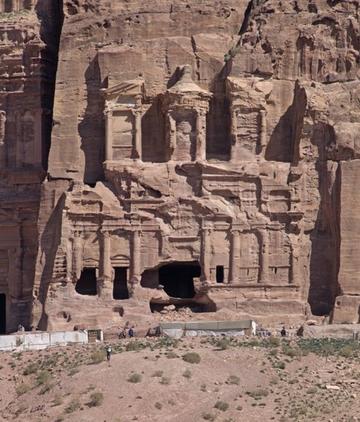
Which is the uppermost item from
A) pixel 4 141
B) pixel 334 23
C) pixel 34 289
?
pixel 334 23

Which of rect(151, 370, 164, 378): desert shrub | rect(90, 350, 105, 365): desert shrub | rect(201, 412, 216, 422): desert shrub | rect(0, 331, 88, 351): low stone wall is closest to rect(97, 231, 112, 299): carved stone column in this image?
rect(0, 331, 88, 351): low stone wall

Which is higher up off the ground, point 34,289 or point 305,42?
point 305,42

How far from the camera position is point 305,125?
60.4m

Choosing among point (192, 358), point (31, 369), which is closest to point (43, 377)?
point (31, 369)

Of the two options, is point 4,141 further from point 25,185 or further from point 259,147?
point 259,147

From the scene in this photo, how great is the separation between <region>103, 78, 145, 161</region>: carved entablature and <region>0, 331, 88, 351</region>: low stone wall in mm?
7549

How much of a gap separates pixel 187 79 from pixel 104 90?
294cm

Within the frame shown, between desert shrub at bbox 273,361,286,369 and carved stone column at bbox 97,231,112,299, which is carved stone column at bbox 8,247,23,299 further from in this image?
desert shrub at bbox 273,361,286,369

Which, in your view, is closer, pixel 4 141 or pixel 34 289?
pixel 34 289

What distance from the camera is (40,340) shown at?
5638cm

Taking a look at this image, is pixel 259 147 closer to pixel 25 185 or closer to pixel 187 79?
pixel 187 79

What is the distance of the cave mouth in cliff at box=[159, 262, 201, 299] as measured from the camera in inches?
2469

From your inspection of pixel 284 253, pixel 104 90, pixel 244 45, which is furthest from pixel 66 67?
pixel 284 253

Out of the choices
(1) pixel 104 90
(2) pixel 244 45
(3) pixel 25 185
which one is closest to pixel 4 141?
(3) pixel 25 185
